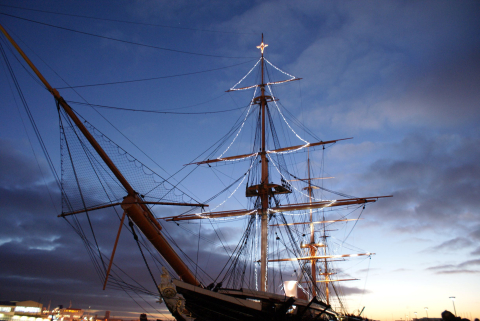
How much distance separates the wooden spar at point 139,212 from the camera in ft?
36.3

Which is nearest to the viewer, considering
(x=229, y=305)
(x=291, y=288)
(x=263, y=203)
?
(x=229, y=305)

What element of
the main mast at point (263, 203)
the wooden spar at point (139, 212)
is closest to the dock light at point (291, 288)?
the main mast at point (263, 203)

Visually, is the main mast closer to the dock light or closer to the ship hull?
the ship hull

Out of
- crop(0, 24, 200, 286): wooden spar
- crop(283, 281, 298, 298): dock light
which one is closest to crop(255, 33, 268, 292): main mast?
crop(0, 24, 200, 286): wooden spar

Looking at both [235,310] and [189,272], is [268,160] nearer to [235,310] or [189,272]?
[189,272]

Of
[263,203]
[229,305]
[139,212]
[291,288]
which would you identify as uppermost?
[263,203]

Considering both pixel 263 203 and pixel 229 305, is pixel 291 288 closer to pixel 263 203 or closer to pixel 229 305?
pixel 263 203

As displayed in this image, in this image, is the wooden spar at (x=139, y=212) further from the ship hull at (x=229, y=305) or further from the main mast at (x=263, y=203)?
the main mast at (x=263, y=203)

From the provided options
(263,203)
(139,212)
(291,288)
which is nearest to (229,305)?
(139,212)

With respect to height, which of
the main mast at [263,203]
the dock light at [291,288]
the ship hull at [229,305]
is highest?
the main mast at [263,203]

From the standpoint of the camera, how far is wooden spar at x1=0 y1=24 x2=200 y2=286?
11.1 meters

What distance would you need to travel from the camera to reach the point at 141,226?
12164mm

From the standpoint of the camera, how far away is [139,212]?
Result: 11.9 metres

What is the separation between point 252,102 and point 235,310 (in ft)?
62.3
